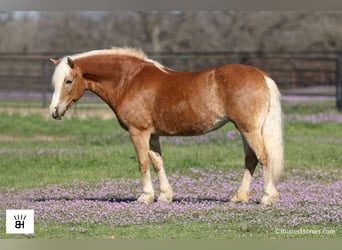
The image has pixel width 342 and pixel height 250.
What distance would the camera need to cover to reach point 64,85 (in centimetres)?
931

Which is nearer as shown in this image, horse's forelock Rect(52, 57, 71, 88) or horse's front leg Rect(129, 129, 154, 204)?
horse's front leg Rect(129, 129, 154, 204)

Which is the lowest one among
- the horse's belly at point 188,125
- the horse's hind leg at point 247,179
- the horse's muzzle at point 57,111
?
the horse's hind leg at point 247,179

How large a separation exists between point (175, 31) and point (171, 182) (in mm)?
26362

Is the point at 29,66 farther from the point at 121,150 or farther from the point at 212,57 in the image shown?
the point at 121,150

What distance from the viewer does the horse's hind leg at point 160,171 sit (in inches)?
361

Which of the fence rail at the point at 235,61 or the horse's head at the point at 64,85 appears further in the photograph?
the fence rail at the point at 235,61

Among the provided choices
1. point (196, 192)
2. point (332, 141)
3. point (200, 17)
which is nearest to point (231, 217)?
point (196, 192)

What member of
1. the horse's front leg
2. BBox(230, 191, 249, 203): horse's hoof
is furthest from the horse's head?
BBox(230, 191, 249, 203): horse's hoof

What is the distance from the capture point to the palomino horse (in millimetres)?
8812

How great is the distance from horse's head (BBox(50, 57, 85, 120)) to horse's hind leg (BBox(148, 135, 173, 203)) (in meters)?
1.13

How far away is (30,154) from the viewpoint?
13.9 metres

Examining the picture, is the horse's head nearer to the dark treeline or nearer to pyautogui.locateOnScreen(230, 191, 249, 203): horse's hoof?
pyautogui.locateOnScreen(230, 191, 249, 203): horse's hoof

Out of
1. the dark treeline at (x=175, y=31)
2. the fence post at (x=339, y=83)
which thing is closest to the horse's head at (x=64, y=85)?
the fence post at (x=339, y=83)

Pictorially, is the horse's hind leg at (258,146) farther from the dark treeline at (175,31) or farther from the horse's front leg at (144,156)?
the dark treeline at (175,31)
